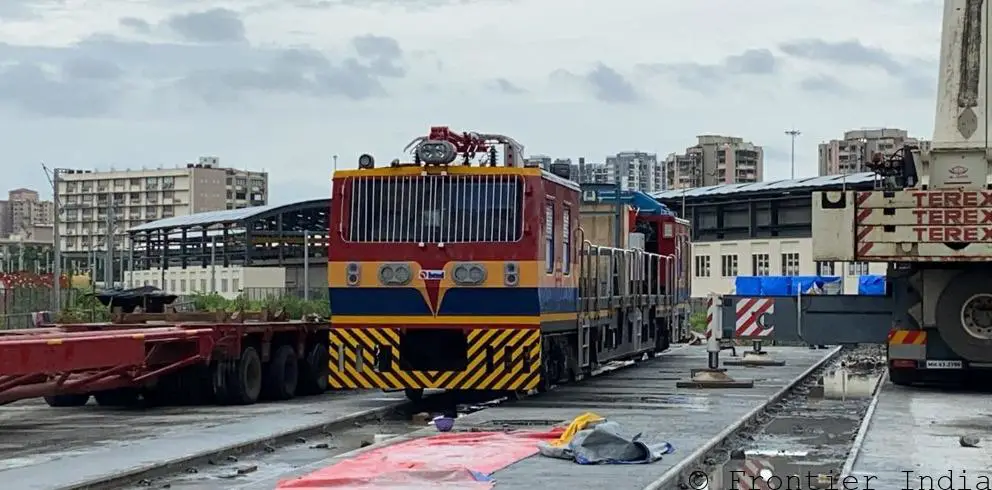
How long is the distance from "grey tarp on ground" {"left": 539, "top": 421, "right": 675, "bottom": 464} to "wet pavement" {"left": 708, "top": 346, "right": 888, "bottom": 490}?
0.61 meters

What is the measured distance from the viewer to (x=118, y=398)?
21359mm

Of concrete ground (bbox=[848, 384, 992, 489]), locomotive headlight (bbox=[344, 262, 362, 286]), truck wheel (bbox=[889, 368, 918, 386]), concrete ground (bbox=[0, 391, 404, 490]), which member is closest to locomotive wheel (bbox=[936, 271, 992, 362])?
concrete ground (bbox=[848, 384, 992, 489])

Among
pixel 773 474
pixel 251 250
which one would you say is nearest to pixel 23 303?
pixel 773 474

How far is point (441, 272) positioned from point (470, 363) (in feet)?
3.89

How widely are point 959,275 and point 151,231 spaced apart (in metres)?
57.4

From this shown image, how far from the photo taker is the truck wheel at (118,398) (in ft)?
69.9

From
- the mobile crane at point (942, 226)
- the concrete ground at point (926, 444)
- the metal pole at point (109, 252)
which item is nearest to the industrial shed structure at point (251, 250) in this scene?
the metal pole at point (109, 252)

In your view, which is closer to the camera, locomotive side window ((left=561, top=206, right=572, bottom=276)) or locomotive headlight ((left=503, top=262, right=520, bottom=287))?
locomotive headlight ((left=503, top=262, right=520, bottom=287))

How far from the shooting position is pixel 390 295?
1934cm

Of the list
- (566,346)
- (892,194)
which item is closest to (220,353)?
(566,346)

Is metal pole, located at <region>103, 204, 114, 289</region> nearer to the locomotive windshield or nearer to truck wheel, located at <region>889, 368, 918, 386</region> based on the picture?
the locomotive windshield

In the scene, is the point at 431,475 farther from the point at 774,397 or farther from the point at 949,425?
the point at 774,397

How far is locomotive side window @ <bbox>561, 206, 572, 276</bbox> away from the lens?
2070 centimetres

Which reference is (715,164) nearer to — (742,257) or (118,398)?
(742,257)
